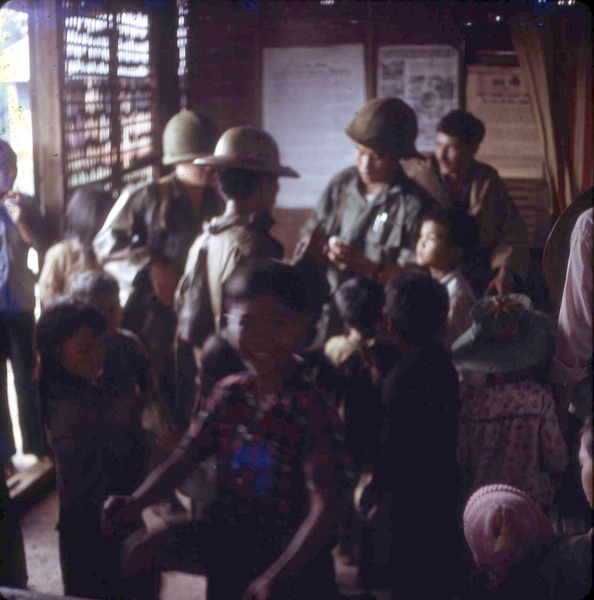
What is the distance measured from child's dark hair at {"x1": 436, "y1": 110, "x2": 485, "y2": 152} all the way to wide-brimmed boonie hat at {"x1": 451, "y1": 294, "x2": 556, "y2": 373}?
847 mm

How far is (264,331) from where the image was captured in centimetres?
105

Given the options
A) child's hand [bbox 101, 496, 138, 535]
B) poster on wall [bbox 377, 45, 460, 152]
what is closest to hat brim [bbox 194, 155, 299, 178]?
child's hand [bbox 101, 496, 138, 535]

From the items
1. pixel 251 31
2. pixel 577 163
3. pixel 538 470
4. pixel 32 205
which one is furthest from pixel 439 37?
pixel 538 470

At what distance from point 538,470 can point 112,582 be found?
0.91 m

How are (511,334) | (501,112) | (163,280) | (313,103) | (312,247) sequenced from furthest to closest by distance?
(501,112) < (313,103) < (163,280) < (312,247) < (511,334)

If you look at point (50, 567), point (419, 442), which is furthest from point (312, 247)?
point (50, 567)

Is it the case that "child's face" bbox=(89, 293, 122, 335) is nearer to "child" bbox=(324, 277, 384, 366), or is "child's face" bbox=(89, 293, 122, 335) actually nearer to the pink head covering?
"child" bbox=(324, 277, 384, 366)

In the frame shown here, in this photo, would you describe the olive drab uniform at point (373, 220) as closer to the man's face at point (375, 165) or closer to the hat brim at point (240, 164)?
the man's face at point (375, 165)

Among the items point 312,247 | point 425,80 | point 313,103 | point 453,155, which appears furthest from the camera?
point 425,80

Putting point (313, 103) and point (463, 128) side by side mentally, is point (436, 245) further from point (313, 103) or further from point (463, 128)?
point (313, 103)

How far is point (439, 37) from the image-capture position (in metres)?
2.65

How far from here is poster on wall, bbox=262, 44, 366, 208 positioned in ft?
8.63

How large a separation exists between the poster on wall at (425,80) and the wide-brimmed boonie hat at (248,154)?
3.78 ft

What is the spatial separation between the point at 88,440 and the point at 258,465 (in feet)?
1.91
